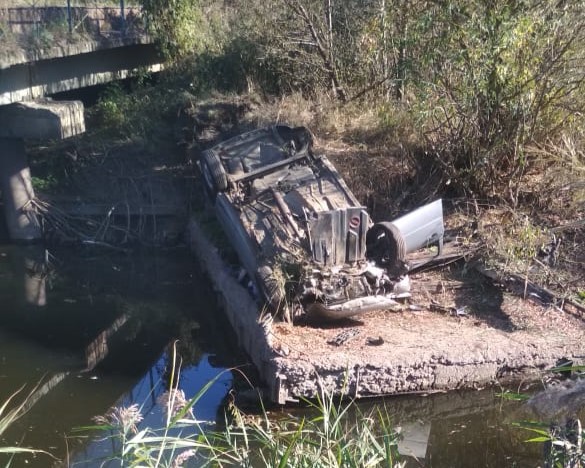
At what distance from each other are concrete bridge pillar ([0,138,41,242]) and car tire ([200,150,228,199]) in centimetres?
400

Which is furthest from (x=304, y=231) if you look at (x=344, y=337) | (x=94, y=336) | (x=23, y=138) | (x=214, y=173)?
(x=23, y=138)

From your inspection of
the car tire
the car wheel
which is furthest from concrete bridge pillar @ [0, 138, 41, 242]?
the car wheel

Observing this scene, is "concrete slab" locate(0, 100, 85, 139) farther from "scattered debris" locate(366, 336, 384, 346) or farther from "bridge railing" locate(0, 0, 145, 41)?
"scattered debris" locate(366, 336, 384, 346)

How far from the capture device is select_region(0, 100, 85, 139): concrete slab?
43.2 ft

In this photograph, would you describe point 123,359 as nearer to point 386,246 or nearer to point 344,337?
point 344,337

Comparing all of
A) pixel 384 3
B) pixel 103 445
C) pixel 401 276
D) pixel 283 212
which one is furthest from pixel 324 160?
pixel 103 445

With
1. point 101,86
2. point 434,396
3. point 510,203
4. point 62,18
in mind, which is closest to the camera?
point 434,396

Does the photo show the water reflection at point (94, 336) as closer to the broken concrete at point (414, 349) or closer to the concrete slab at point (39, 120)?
the broken concrete at point (414, 349)

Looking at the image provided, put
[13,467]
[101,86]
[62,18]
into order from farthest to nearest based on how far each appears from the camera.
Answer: [101,86] < [62,18] < [13,467]

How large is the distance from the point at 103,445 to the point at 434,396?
348 cm

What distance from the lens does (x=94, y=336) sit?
1049cm

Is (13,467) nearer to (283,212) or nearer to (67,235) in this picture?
(283,212)

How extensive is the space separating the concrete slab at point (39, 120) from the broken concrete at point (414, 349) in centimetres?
544

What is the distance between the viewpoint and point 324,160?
11.0m
